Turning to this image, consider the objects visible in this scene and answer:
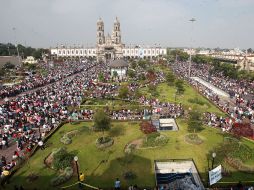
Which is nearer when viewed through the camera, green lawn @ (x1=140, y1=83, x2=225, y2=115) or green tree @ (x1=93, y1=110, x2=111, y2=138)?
green tree @ (x1=93, y1=110, x2=111, y2=138)

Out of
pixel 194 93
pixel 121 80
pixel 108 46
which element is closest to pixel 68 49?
pixel 108 46

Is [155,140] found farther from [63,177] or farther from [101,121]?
[63,177]

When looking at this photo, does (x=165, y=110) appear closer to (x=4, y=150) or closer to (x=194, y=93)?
(x=194, y=93)

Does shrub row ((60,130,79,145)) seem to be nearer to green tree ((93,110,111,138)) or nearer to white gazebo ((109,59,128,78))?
green tree ((93,110,111,138))

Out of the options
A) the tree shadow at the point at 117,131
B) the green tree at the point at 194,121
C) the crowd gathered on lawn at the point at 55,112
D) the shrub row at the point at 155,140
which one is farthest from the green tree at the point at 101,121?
the green tree at the point at 194,121

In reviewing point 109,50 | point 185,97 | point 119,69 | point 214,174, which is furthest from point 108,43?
point 214,174

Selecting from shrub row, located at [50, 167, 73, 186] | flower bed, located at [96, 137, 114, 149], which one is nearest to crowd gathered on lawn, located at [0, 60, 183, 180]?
shrub row, located at [50, 167, 73, 186]

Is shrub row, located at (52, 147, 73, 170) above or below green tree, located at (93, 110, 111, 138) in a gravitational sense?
below
